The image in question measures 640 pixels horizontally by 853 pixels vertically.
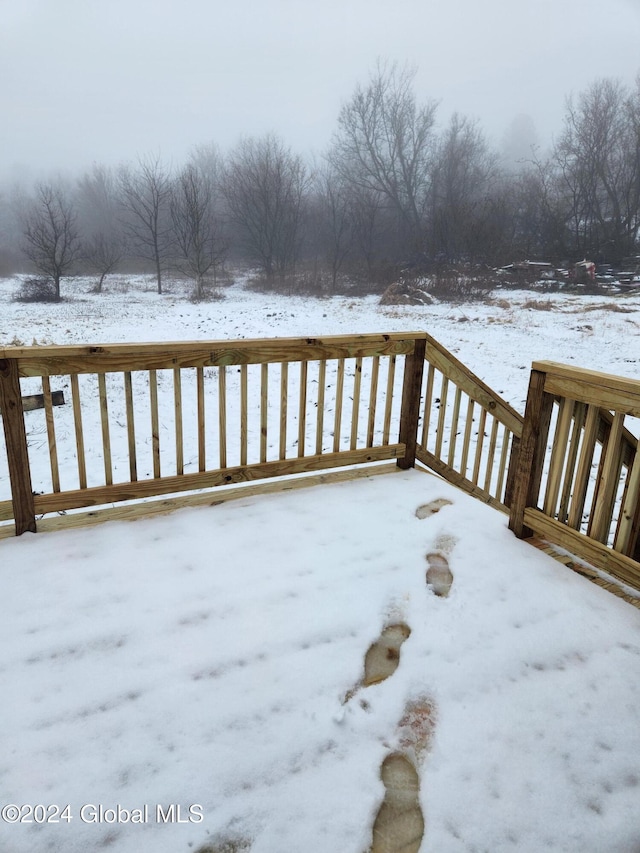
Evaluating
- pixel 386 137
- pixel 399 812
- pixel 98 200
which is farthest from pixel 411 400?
pixel 98 200

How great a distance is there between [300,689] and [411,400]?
2397 millimetres

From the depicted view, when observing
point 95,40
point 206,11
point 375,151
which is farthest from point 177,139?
point 206,11

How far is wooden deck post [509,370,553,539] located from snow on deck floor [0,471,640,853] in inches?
7.3

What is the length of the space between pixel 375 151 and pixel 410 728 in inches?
1478

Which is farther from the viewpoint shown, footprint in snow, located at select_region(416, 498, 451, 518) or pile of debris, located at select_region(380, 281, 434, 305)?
pile of debris, located at select_region(380, 281, 434, 305)

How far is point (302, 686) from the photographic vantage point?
1.86 metres

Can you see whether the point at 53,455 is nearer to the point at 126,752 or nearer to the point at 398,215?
the point at 126,752

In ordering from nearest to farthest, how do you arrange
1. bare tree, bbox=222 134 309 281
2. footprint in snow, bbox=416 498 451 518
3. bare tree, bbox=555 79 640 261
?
footprint in snow, bbox=416 498 451 518 → bare tree, bbox=555 79 640 261 → bare tree, bbox=222 134 309 281

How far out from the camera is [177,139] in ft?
262

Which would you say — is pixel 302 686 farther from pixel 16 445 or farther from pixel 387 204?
pixel 387 204

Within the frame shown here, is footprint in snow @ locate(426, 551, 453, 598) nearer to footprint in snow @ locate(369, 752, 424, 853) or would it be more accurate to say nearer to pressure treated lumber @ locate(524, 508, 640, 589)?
pressure treated lumber @ locate(524, 508, 640, 589)

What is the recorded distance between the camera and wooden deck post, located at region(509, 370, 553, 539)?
272 cm

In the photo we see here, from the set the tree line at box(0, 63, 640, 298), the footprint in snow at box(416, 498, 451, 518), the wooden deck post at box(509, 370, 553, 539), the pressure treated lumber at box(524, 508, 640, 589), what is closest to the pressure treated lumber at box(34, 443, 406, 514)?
the footprint in snow at box(416, 498, 451, 518)

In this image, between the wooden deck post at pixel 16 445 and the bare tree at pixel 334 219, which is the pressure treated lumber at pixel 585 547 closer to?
the wooden deck post at pixel 16 445
